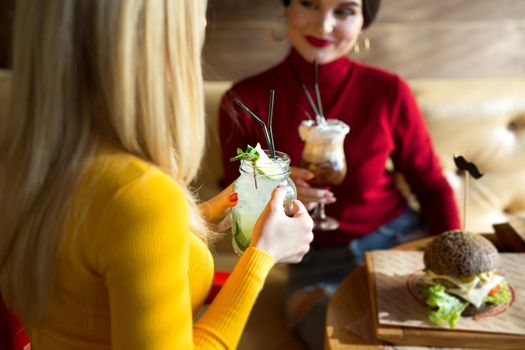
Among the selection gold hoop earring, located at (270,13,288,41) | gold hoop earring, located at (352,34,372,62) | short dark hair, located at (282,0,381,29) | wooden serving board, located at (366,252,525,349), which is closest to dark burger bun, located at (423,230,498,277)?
wooden serving board, located at (366,252,525,349)

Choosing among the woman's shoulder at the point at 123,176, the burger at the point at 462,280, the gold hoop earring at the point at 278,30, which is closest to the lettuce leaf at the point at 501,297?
the burger at the point at 462,280

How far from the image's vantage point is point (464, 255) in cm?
121

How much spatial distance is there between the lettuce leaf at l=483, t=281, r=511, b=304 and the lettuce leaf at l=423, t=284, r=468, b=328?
0.06 meters

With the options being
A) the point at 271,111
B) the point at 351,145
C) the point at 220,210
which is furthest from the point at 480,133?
the point at 220,210

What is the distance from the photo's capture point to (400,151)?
1.87 meters

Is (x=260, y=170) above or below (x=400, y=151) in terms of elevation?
above

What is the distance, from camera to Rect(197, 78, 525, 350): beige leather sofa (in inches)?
82.1

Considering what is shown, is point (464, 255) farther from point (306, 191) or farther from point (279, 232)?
point (279, 232)

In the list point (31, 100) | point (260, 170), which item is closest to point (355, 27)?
point (260, 170)

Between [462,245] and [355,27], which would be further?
[355,27]

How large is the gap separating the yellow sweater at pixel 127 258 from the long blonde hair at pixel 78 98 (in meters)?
0.03

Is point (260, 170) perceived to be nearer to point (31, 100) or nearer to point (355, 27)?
point (31, 100)

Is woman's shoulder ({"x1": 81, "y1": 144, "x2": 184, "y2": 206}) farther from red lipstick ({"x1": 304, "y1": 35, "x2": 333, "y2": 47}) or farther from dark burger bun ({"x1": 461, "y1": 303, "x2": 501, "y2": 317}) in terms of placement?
red lipstick ({"x1": 304, "y1": 35, "x2": 333, "y2": 47})

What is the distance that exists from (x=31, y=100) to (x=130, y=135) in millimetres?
144
